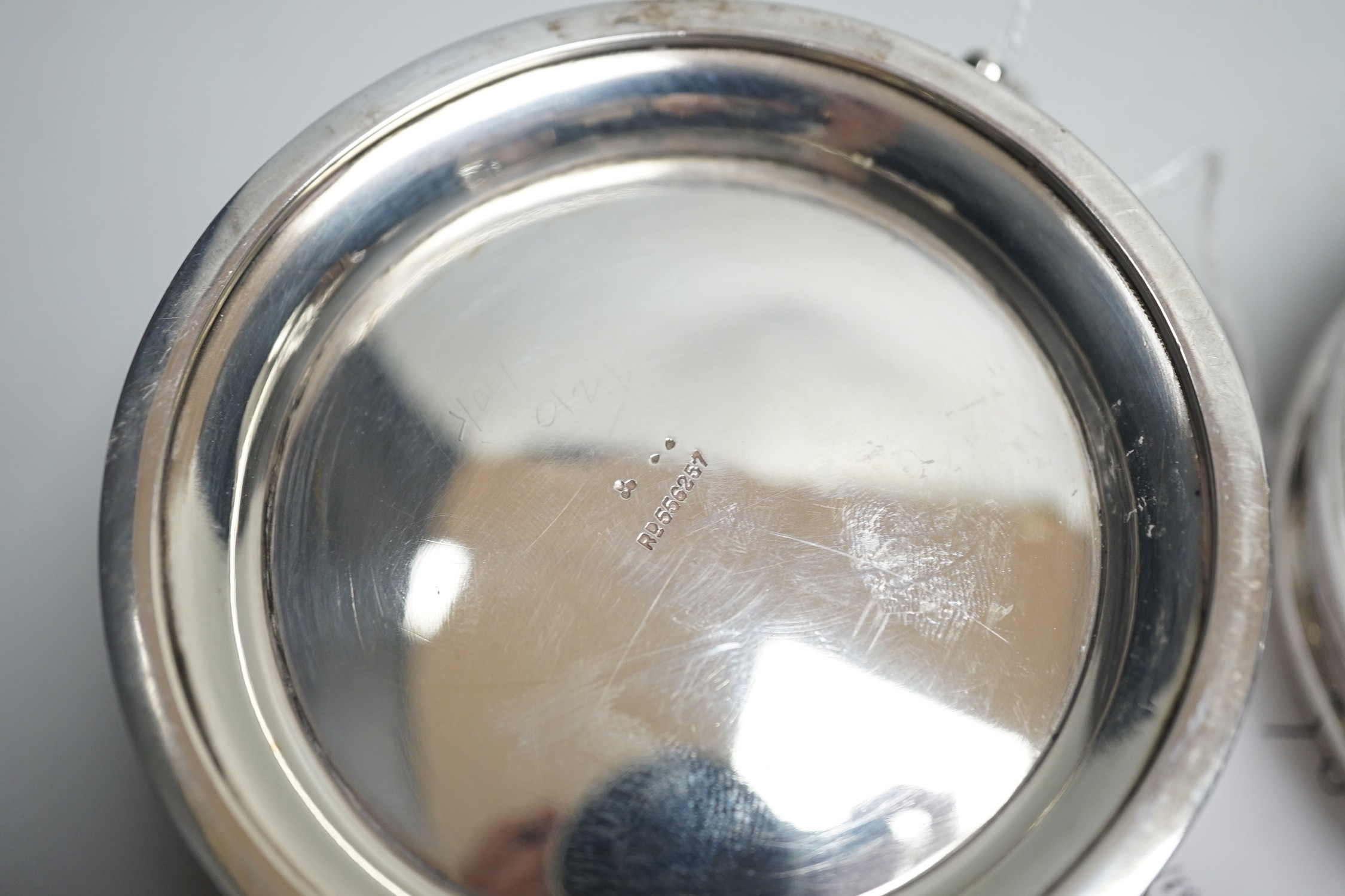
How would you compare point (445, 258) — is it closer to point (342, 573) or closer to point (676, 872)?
point (342, 573)

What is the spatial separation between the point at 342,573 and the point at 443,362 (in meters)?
0.12

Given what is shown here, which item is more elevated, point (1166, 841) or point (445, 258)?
point (445, 258)

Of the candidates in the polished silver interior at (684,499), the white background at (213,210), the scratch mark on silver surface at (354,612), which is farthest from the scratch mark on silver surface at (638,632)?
the white background at (213,210)

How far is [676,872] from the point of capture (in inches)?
16.6

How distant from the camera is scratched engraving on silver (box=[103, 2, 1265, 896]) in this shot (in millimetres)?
423

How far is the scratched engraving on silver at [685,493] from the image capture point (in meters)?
0.42

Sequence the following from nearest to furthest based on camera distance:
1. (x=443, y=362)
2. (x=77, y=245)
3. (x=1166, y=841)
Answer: (x=1166, y=841), (x=443, y=362), (x=77, y=245)

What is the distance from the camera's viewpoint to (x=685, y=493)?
465 millimetres

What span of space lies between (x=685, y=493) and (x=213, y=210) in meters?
0.53

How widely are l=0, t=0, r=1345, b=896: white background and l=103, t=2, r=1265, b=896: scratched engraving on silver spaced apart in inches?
11.1

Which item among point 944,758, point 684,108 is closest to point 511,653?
point 944,758

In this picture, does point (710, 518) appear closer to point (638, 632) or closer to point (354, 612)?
point (638, 632)

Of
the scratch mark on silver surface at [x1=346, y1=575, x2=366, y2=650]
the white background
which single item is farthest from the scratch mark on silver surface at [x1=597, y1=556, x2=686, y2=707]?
the white background

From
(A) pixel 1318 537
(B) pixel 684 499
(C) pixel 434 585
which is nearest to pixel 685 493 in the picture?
(B) pixel 684 499
